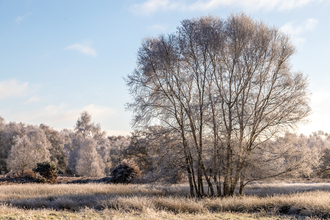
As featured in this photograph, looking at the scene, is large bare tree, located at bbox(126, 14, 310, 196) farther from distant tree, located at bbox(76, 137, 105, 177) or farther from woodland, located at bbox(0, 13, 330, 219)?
distant tree, located at bbox(76, 137, 105, 177)

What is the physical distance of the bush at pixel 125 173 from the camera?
67.5 ft

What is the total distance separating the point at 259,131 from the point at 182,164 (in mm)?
4081

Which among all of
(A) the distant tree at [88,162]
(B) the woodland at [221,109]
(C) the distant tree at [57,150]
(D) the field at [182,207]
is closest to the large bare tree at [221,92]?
(B) the woodland at [221,109]

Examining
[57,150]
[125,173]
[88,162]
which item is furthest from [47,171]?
[57,150]

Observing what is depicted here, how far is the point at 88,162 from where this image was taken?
104ft

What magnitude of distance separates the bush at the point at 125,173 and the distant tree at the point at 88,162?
10718 millimetres

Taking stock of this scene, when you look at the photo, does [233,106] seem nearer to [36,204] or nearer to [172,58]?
[172,58]

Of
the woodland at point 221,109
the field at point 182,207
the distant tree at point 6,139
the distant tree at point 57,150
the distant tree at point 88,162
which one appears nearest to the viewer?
the field at point 182,207

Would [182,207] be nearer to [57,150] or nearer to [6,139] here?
[57,150]

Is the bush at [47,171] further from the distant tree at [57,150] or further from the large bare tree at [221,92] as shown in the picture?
the distant tree at [57,150]

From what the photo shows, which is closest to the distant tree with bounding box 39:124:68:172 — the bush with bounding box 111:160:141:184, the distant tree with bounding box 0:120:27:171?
the distant tree with bounding box 0:120:27:171

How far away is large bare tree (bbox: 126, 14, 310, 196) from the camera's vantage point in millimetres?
11750

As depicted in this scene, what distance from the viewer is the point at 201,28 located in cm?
1238

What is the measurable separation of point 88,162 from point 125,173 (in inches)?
503
